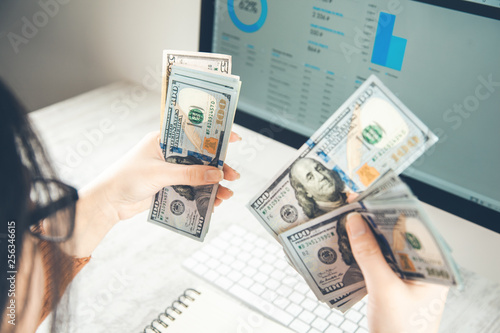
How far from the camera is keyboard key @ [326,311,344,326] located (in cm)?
76

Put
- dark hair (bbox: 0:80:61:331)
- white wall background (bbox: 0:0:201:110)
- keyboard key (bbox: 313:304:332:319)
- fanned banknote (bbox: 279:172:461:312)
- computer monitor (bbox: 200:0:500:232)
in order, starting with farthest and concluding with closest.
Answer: white wall background (bbox: 0:0:201:110) < keyboard key (bbox: 313:304:332:319) < computer monitor (bbox: 200:0:500:232) < fanned banknote (bbox: 279:172:461:312) < dark hair (bbox: 0:80:61:331)

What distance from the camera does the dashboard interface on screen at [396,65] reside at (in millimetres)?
670

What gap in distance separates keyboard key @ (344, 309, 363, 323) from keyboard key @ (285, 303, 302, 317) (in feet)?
0.25

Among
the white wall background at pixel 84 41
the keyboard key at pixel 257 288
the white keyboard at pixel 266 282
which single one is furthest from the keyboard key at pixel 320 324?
the white wall background at pixel 84 41

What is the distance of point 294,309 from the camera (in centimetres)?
78

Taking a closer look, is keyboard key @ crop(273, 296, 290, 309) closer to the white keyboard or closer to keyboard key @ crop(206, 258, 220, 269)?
the white keyboard

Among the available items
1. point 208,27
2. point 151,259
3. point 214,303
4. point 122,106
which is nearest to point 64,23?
point 122,106

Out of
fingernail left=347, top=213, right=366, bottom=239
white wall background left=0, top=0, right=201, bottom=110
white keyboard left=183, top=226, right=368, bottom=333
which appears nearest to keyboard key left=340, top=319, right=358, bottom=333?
white keyboard left=183, top=226, right=368, bottom=333

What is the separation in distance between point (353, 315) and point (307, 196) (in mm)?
212

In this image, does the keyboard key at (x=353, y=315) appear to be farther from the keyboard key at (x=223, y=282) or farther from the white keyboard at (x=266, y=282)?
the keyboard key at (x=223, y=282)

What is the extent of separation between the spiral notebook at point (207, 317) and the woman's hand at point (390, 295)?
20cm

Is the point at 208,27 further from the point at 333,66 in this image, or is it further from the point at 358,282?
the point at 358,282

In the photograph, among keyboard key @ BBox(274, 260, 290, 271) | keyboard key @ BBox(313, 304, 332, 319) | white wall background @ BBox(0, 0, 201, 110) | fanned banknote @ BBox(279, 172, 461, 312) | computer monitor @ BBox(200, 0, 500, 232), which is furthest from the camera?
white wall background @ BBox(0, 0, 201, 110)

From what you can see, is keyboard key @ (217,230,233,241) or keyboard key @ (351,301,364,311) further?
keyboard key @ (217,230,233,241)
